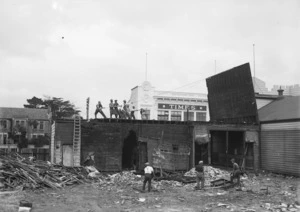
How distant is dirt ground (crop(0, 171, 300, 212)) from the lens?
42.7 ft

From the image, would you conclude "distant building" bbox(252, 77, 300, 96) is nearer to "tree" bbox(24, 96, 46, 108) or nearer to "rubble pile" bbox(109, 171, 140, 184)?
"rubble pile" bbox(109, 171, 140, 184)

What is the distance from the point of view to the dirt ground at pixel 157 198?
13.0 meters

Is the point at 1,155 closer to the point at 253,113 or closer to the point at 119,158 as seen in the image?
the point at 119,158

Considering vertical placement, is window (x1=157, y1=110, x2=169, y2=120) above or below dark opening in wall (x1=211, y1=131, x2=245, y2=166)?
above

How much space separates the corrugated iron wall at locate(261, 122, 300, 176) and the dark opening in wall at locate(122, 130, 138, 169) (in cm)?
971

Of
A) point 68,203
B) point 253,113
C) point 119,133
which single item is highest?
point 253,113

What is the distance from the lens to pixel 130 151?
84.8 feet

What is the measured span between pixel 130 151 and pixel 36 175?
371 inches

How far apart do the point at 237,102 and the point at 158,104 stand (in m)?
26.4

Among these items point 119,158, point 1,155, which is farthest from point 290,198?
point 1,155

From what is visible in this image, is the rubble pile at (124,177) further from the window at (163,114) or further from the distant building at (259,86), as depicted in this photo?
the distant building at (259,86)

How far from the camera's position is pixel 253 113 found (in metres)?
24.6

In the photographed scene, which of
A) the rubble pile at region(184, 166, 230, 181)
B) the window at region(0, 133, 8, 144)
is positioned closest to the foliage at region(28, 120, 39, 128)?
the window at region(0, 133, 8, 144)

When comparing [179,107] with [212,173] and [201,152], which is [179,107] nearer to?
[201,152]
